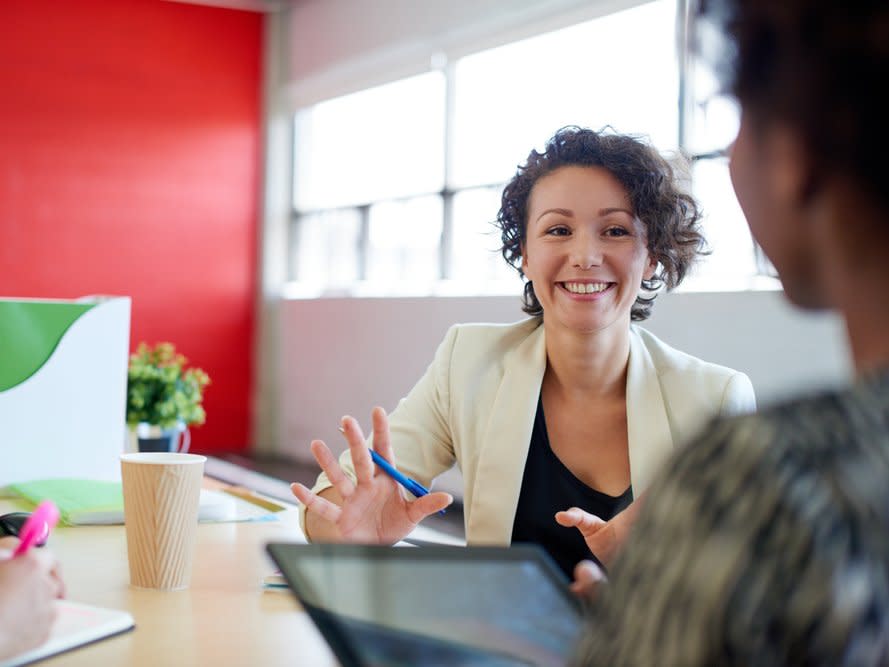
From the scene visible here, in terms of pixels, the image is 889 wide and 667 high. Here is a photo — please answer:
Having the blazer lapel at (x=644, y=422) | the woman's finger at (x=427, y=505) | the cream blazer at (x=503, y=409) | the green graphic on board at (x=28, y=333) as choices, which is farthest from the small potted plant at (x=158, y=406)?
the blazer lapel at (x=644, y=422)

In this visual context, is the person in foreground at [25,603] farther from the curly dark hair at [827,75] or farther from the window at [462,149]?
the window at [462,149]

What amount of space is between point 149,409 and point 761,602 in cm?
181

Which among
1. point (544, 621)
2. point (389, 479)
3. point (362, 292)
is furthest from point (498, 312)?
point (544, 621)

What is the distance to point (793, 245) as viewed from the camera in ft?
1.60

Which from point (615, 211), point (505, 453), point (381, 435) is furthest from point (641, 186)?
point (381, 435)

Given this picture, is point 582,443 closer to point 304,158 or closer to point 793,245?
point 793,245

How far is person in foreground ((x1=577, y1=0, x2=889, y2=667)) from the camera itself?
385 millimetres

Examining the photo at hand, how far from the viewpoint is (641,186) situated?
1.73m

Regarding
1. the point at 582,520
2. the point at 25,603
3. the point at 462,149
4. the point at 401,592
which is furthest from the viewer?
the point at 462,149

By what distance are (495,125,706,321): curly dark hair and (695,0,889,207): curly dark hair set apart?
128 centimetres

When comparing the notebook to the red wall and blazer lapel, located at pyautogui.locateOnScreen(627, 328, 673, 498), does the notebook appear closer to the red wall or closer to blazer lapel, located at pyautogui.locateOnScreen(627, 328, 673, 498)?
blazer lapel, located at pyautogui.locateOnScreen(627, 328, 673, 498)

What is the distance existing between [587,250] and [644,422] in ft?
1.05

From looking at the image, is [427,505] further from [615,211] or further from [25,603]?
[615,211]

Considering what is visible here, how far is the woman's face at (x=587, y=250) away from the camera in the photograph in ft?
5.60
